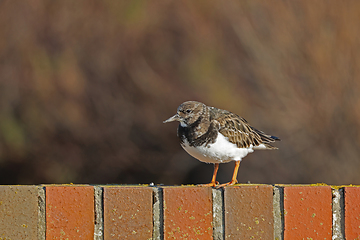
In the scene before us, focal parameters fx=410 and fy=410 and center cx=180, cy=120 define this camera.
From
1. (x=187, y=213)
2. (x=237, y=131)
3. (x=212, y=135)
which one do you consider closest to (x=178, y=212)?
(x=187, y=213)

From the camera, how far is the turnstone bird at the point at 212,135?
6.30ft

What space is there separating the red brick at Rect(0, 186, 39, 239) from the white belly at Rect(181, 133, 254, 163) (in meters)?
0.80

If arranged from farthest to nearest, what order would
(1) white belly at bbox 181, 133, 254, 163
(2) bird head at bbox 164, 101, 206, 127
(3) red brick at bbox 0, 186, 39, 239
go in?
1. (2) bird head at bbox 164, 101, 206, 127
2. (1) white belly at bbox 181, 133, 254, 163
3. (3) red brick at bbox 0, 186, 39, 239

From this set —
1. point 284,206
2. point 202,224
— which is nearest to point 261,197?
point 284,206

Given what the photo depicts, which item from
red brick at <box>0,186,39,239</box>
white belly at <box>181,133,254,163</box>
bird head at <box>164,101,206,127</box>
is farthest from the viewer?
bird head at <box>164,101,206,127</box>

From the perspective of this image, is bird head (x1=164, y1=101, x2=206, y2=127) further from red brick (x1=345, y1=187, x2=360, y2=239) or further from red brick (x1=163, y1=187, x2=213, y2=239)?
red brick (x1=345, y1=187, x2=360, y2=239)

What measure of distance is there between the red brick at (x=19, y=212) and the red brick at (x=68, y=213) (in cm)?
5

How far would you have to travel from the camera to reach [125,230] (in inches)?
53.1

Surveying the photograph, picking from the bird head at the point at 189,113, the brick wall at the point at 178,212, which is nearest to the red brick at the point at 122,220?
the brick wall at the point at 178,212

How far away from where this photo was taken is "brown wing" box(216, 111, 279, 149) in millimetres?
2018

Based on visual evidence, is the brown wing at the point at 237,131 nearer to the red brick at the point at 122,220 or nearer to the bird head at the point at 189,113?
the bird head at the point at 189,113

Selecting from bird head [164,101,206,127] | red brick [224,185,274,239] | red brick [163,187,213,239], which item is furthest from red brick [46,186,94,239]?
bird head [164,101,206,127]

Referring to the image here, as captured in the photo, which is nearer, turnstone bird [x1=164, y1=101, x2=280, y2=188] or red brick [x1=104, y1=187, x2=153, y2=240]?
red brick [x1=104, y1=187, x2=153, y2=240]

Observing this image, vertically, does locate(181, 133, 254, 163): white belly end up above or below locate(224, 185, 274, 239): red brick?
above
